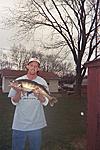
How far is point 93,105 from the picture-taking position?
27.8 feet

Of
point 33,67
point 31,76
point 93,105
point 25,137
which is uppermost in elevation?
point 33,67

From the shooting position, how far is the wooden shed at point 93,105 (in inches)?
324

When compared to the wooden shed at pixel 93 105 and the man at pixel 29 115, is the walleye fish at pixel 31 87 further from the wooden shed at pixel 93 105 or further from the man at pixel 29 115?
the wooden shed at pixel 93 105

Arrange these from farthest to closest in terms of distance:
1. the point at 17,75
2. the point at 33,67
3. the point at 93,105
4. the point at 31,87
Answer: the point at 17,75
the point at 93,105
the point at 33,67
the point at 31,87

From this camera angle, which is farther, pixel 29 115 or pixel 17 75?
pixel 17 75

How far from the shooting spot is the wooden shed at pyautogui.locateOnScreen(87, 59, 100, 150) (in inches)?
324

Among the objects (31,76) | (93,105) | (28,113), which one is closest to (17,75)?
(93,105)

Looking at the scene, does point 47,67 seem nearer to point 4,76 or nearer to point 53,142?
point 4,76

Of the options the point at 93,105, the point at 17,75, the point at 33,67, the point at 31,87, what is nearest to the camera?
the point at 31,87

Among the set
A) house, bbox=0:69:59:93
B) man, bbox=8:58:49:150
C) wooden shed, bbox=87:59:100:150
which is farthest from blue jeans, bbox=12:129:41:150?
house, bbox=0:69:59:93

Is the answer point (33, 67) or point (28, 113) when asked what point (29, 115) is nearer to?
point (28, 113)

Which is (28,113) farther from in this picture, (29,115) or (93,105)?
(93,105)

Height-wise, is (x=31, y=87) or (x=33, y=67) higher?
(x=33, y=67)

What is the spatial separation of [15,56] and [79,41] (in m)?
41.2
